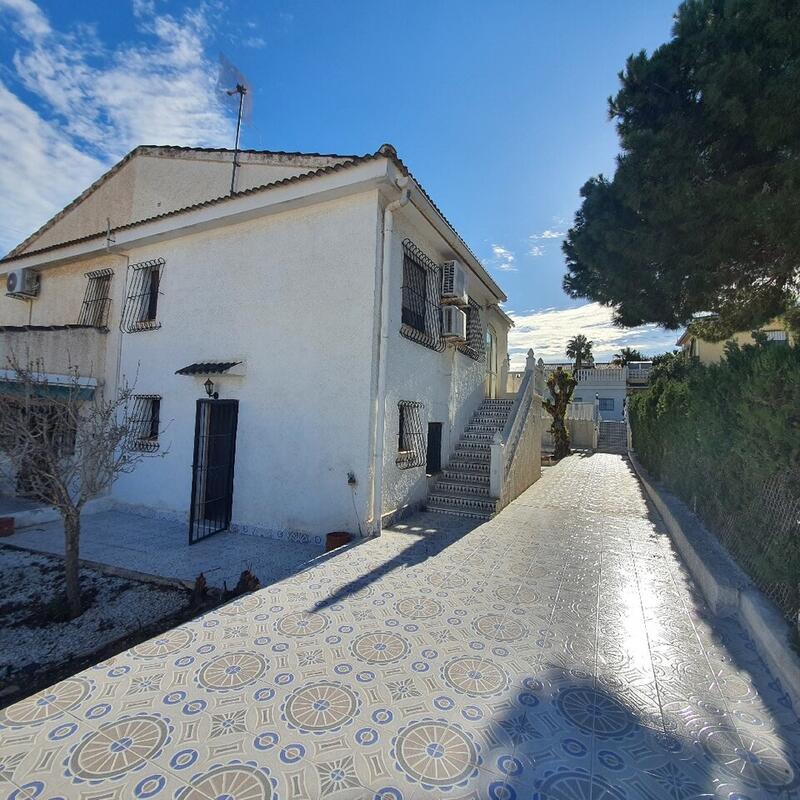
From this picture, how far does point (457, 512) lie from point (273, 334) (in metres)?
6.17

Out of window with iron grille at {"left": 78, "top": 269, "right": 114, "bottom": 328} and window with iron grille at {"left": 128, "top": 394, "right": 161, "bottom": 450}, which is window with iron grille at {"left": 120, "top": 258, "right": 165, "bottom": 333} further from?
window with iron grille at {"left": 128, "top": 394, "right": 161, "bottom": 450}

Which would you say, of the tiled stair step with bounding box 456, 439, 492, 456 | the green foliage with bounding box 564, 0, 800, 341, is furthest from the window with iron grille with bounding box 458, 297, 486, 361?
the green foliage with bounding box 564, 0, 800, 341

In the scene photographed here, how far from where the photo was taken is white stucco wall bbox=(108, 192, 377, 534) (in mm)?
8328

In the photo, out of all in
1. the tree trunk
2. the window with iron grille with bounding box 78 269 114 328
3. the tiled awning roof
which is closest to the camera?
the tree trunk

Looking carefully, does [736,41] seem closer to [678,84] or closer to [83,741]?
[678,84]

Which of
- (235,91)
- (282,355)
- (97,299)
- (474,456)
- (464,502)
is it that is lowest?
(464,502)

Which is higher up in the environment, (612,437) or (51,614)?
(612,437)

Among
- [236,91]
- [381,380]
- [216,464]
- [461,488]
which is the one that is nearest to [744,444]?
[381,380]

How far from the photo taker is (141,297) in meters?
11.5

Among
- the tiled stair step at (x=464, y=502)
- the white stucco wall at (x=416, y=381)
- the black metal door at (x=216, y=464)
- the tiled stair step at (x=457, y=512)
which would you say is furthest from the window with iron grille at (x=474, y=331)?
the black metal door at (x=216, y=464)

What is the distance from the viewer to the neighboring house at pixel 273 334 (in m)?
Result: 8.35

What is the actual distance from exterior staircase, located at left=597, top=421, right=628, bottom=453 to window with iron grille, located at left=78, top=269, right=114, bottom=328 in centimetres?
3109

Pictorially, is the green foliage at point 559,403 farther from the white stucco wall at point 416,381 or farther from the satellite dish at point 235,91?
the satellite dish at point 235,91

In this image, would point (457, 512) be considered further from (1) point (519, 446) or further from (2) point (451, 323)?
(2) point (451, 323)
